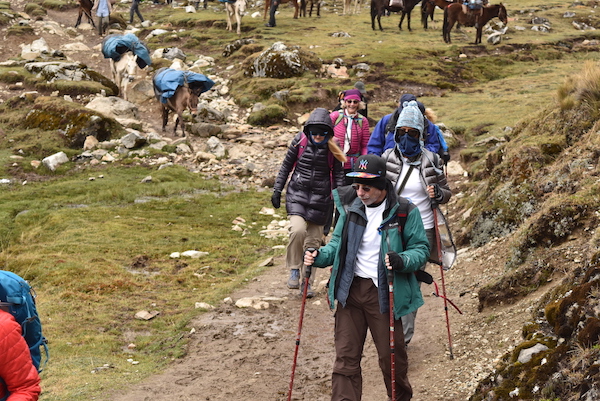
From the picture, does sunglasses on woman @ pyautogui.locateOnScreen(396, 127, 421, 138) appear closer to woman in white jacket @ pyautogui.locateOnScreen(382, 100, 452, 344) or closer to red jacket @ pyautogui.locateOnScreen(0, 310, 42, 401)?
woman in white jacket @ pyautogui.locateOnScreen(382, 100, 452, 344)

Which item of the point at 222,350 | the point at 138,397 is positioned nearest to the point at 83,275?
the point at 222,350

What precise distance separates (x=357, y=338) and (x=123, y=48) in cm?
2199

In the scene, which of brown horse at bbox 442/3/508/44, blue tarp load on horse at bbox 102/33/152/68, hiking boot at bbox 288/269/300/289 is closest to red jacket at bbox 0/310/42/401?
hiking boot at bbox 288/269/300/289

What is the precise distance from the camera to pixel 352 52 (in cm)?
2992

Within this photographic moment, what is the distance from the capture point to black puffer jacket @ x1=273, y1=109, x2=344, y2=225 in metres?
8.65

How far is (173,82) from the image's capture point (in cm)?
2097

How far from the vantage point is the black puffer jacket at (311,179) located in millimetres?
8648

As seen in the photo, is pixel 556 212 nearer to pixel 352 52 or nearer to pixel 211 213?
pixel 211 213

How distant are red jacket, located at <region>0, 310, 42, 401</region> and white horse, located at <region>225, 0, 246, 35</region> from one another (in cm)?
3329

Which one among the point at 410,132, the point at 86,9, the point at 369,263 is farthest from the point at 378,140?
the point at 86,9

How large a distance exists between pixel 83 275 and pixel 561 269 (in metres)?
7.67

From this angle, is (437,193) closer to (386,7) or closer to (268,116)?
(268,116)

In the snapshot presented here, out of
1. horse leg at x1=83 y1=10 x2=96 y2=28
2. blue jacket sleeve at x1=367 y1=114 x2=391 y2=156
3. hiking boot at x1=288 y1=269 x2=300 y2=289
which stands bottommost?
hiking boot at x1=288 y1=269 x2=300 y2=289

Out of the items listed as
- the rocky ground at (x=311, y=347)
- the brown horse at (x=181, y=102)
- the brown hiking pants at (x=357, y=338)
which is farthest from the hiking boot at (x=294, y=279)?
the brown horse at (x=181, y=102)
